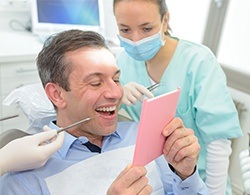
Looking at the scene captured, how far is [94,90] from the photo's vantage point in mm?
1114

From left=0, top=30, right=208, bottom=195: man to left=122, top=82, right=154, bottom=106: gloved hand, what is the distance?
0.17 m

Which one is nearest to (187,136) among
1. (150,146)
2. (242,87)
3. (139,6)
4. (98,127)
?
(150,146)

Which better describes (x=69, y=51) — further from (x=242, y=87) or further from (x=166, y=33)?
(x=242, y=87)

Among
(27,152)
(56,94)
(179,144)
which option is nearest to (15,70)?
(56,94)

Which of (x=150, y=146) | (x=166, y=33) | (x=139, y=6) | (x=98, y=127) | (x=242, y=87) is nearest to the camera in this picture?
(x=150, y=146)

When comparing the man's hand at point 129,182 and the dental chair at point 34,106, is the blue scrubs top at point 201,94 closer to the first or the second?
the dental chair at point 34,106

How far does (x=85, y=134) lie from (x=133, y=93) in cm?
28

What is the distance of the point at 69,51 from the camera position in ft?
3.76

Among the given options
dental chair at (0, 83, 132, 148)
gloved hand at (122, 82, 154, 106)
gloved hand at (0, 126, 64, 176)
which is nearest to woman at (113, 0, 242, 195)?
gloved hand at (122, 82, 154, 106)

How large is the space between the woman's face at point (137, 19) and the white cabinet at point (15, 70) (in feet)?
3.10

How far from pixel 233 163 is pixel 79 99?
160 centimetres

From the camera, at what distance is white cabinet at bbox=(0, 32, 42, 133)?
2055 millimetres

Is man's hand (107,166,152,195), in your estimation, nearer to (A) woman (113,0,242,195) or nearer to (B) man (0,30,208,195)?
(B) man (0,30,208,195)

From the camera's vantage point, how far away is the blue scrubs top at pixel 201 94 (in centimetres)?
128
